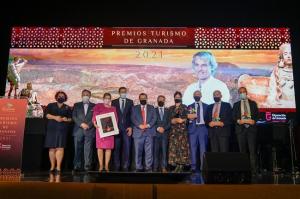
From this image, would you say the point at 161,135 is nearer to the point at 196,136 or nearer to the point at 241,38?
the point at 196,136

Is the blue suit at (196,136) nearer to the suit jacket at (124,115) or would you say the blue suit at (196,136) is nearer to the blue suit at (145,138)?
the blue suit at (145,138)

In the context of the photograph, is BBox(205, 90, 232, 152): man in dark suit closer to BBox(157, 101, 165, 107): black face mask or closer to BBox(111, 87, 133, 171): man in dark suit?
BBox(157, 101, 165, 107): black face mask

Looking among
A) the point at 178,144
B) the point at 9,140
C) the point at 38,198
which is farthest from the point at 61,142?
the point at 38,198

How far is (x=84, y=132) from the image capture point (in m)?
5.70

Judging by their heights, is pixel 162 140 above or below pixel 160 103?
below

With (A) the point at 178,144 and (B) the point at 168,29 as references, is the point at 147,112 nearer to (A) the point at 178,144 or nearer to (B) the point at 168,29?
(A) the point at 178,144

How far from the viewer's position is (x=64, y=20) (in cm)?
683

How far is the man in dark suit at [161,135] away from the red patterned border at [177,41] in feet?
4.67

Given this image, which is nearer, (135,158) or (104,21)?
(135,158)

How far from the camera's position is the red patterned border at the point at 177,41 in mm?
6461

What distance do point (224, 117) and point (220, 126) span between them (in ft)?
0.51

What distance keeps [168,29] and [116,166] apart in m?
2.64

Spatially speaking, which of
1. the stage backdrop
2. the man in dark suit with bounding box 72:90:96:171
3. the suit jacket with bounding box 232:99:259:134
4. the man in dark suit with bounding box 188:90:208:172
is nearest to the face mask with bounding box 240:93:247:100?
the suit jacket with bounding box 232:99:259:134

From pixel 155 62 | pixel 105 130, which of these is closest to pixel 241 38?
pixel 155 62
